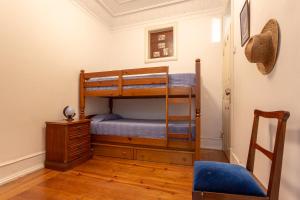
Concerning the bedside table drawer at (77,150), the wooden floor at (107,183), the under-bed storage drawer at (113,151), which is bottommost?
the wooden floor at (107,183)

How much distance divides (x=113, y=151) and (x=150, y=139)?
0.67 metres

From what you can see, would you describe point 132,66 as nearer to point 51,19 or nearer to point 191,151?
point 51,19

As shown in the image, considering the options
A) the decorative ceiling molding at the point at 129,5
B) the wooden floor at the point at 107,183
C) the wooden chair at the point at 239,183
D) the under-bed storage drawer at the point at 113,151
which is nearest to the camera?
the wooden chair at the point at 239,183

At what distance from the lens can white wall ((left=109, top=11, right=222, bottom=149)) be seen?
3.21 meters

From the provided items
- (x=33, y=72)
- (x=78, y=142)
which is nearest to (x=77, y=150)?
(x=78, y=142)

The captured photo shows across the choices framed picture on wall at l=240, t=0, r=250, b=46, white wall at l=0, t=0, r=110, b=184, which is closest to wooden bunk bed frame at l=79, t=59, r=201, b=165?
Answer: white wall at l=0, t=0, r=110, b=184

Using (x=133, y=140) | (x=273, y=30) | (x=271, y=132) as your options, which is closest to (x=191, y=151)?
(x=133, y=140)

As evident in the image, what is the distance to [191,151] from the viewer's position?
91.0 inches

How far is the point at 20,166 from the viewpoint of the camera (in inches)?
78.8

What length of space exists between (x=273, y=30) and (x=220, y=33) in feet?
7.53

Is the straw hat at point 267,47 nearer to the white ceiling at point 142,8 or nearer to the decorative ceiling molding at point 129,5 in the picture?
the white ceiling at point 142,8

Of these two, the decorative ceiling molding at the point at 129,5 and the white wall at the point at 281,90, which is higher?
the decorative ceiling molding at the point at 129,5

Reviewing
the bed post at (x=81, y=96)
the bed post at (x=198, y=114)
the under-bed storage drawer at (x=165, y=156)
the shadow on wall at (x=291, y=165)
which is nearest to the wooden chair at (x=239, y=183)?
the shadow on wall at (x=291, y=165)

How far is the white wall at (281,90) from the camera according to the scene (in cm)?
89
